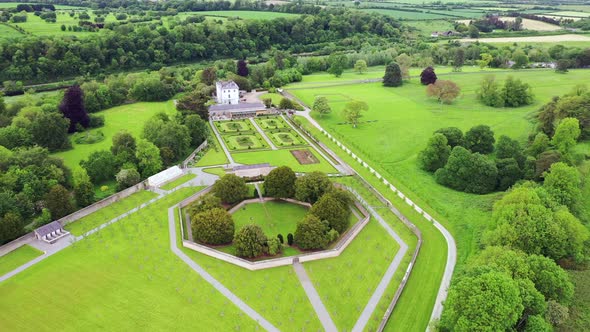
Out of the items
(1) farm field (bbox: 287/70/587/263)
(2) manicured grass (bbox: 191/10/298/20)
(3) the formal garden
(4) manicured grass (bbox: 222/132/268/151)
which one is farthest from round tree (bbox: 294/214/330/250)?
(2) manicured grass (bbox: 191/10/298/20)

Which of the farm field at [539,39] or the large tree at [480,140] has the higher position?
the farm field at [539,39]

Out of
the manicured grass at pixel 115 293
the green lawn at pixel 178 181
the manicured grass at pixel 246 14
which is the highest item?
the manicured grass at pixel 246 14

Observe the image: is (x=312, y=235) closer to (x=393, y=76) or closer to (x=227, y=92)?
(x=227, y=92)

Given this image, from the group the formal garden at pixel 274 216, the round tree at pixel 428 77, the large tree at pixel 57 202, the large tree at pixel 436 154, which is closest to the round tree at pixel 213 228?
the formal garden at pixel 274 216

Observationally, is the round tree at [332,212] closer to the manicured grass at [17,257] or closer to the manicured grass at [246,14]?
the manicured grass at [17,257]

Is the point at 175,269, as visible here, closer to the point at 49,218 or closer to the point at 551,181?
the point at 49,218

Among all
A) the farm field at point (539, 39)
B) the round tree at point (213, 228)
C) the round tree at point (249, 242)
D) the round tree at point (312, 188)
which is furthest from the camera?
the farm field at point (539, 39)

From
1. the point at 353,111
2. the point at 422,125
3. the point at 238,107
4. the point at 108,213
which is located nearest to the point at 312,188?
the point at 108,213
